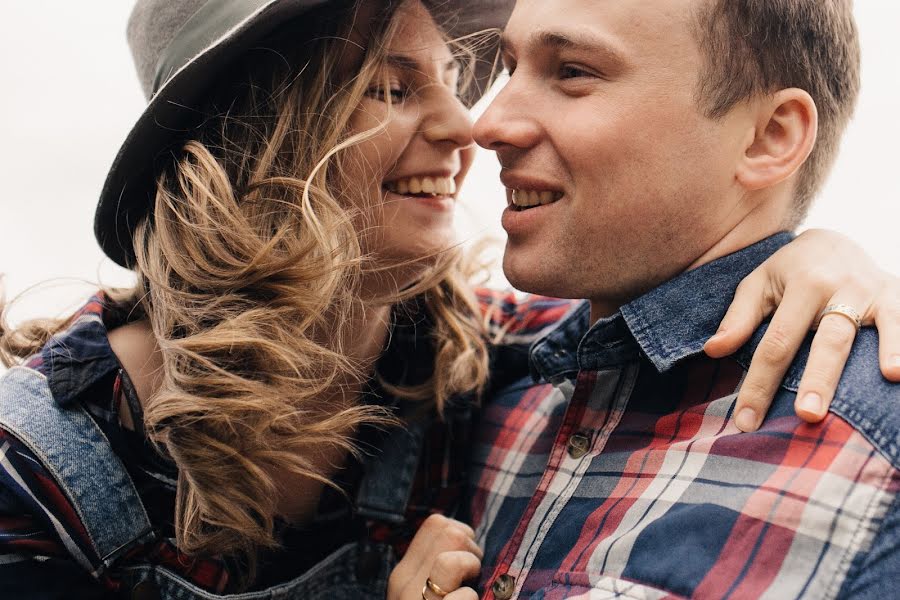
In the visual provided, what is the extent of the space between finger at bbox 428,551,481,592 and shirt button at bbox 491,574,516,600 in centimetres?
4

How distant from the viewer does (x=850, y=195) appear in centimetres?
164

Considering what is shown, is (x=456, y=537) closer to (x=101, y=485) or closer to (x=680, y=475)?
(x=680, y=475)

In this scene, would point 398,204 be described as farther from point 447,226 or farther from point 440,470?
point 440,470

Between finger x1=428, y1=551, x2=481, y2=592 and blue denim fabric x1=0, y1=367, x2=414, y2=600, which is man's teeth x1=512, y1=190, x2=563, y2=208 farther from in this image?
blue denim fabric x1=0, y1=367, x2=414, y2=600

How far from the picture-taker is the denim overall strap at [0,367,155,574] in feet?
3.40

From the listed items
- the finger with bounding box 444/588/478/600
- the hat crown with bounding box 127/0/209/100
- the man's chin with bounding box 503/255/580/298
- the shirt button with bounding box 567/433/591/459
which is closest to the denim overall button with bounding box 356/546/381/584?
the finger with bounding box 444/588/478/600

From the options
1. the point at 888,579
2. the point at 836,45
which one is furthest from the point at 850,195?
the point at 888,579

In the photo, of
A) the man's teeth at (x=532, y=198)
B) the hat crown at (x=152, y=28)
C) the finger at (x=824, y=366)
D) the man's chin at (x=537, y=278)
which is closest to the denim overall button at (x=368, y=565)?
the man's chin at (x=537, y=278)

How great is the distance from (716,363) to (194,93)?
31.2 inches

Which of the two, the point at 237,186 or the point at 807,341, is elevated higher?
the point at 237,186

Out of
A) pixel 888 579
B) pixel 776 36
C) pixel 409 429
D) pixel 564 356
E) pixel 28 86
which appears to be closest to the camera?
pixel 888 579

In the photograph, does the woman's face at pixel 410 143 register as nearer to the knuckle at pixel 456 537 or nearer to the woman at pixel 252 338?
the woman at pixel 252 338

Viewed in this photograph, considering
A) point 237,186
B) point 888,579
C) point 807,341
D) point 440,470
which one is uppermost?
point 237,186

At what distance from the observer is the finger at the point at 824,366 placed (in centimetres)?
82
